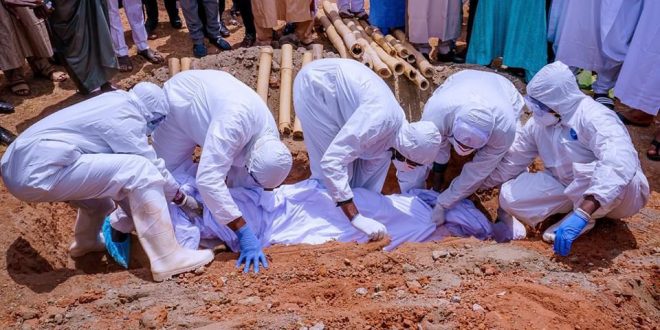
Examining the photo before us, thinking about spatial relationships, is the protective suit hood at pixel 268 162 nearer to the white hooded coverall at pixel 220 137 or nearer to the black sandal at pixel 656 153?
the white hooded coverall at pixel 220 137

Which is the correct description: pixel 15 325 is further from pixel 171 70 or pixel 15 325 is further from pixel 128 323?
pixel 171 70

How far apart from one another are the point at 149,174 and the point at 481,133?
6.88ft

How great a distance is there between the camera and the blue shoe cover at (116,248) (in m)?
3.84

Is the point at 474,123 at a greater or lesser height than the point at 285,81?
greater

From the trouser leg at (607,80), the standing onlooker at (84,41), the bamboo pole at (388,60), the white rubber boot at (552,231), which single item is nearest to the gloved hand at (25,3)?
the standing onlooker at (84,41)

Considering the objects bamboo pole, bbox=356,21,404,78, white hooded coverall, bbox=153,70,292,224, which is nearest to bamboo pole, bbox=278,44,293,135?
bamboo pole, bbox=356,21,404,78

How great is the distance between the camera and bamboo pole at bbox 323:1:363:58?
5.85m

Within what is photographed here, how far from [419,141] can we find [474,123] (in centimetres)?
38

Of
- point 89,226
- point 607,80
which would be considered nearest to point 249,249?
point 89,226

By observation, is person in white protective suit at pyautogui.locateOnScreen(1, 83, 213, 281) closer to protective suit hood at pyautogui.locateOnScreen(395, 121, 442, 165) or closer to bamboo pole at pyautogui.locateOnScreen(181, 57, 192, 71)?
protective suit hood at pyautogui.locateOnScreen(395, 121, 442, 165)

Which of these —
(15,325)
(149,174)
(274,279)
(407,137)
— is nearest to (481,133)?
(407,137)

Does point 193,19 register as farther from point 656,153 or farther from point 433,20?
point 656,153

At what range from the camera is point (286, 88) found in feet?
18.2

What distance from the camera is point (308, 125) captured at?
4.29 m
